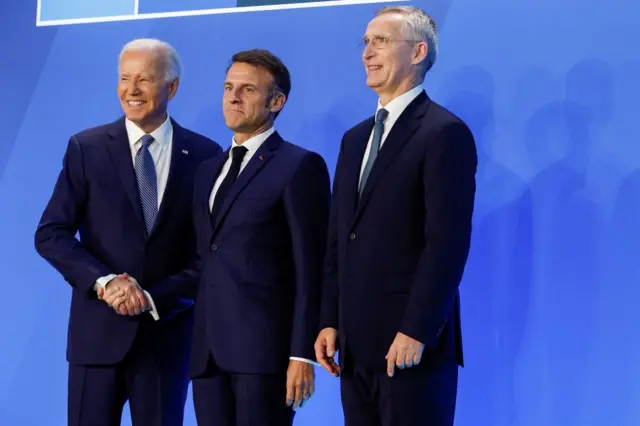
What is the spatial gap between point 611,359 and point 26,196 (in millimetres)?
2708

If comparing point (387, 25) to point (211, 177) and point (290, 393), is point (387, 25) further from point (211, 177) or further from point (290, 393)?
point (290, 393)

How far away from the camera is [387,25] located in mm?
2770

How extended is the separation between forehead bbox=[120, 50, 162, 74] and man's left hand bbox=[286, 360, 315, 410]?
1.11 m

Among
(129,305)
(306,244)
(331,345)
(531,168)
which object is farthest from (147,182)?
(531,168)

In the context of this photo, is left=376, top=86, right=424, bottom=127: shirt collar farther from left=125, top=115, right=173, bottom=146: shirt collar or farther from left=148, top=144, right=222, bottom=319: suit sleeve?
left=125, top=115, right=173, bottom=146: shirt collar

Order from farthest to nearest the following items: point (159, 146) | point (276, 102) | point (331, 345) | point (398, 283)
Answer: point (159, 146)
point (276, 102)
point (331, 345)
point (398, 283)

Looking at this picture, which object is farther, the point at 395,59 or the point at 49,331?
the point at 49,331

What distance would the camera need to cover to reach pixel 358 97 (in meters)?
3.92

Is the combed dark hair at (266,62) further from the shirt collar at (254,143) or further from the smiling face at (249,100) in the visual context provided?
the shirt collar at (254,143)

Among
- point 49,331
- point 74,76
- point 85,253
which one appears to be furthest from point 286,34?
point 49,331

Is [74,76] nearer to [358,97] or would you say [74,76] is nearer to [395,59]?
[358,97]

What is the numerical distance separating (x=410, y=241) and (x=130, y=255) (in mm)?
976

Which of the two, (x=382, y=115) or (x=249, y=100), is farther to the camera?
(x=249, y=100)

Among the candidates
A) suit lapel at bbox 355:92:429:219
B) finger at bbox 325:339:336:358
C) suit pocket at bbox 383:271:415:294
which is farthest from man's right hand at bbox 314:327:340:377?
suit lapel at bbox 355:92:429:219
